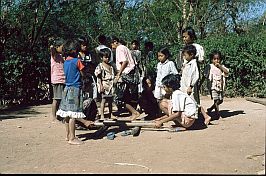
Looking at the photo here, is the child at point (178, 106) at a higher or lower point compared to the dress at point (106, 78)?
lower

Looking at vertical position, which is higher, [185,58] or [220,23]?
[220,23]

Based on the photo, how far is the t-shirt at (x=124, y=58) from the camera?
8.98 metres

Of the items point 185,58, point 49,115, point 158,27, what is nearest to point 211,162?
point 185,58

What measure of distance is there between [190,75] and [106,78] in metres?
1.76

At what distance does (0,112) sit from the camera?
12312mm

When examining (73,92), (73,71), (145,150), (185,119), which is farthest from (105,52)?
(145,150)

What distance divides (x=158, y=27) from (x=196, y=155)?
16.0 meters

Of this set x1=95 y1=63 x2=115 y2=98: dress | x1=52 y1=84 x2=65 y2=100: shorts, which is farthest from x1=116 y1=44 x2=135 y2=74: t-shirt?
x1=52 y1=84 x2=65 y2=100: shorts

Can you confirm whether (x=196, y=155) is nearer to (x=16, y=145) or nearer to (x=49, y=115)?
(x=16, y=145)

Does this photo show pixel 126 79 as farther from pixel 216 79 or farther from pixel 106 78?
pixel 216 79

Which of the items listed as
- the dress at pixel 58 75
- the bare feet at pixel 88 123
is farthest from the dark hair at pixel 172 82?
the dress at pixel 58 75

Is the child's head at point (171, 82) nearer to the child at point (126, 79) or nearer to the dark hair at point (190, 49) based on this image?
the dark hair at point (190, 49)

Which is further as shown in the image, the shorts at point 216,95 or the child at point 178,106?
the shorts at point 216,95

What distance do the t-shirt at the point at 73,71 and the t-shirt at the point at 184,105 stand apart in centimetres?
164
